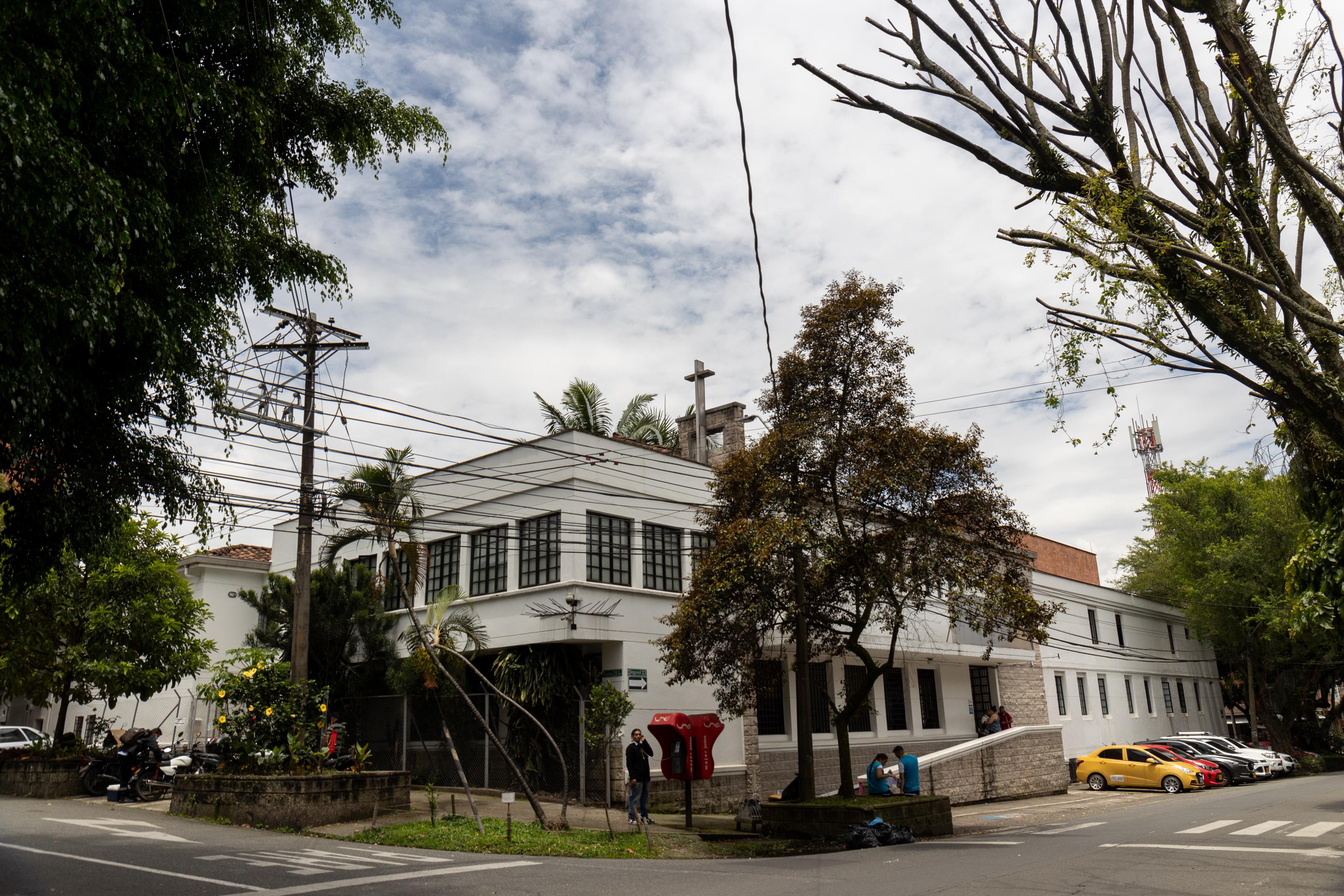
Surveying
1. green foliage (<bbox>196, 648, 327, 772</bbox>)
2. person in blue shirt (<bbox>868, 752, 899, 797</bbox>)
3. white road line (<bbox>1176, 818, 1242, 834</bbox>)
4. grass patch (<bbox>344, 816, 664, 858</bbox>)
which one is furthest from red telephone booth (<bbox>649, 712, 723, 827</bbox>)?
white road line (<bbox>1176, 818, 1242, 834</bbox>)

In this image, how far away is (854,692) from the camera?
Result: 87.5ft

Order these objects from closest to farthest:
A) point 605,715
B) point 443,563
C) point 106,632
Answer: point 605,715
point 106,632
point 443,563

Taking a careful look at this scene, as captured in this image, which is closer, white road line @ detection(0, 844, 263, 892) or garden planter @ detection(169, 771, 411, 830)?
white road line @ detection(0, 844, 263, 892)

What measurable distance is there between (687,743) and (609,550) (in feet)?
18.9

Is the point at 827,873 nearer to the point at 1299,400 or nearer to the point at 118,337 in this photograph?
the point at 1299,400

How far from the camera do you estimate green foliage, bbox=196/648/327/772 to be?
54.5 ft

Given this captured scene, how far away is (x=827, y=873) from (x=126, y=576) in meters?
16.6

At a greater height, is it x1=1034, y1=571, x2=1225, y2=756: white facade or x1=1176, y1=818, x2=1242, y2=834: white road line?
x1=1034, y1=571, x2=1225, y2=756: white facade

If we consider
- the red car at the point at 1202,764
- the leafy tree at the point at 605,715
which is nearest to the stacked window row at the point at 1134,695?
the red car at the point at 1202,764

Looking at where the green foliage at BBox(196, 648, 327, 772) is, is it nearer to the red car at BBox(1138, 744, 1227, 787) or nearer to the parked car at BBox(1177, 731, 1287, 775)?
the red car at BBox(1138, 744, 1227, 787)

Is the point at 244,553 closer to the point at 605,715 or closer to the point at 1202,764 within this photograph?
the point at 605,715

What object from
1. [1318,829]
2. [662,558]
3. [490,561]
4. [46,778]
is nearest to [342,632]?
[490,561]

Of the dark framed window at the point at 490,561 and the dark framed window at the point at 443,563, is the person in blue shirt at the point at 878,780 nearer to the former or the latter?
the dark framed window at the point at 490,561

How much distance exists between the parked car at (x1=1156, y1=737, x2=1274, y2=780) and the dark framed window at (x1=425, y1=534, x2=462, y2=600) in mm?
26093
